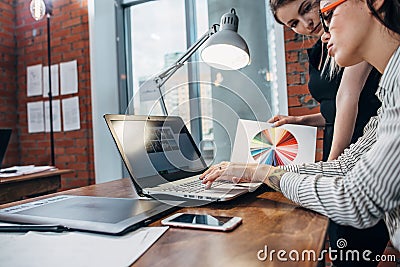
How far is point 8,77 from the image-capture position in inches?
130

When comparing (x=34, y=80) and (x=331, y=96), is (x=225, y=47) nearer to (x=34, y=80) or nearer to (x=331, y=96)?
(x=331, y=96)

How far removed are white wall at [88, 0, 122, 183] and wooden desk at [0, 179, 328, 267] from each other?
229cm

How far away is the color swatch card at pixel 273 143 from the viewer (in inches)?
45.0

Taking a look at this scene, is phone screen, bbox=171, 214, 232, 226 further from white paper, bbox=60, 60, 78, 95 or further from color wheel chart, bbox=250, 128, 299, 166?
white paper, bbox=60, 60, 78, 95

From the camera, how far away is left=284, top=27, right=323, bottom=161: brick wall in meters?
2.16

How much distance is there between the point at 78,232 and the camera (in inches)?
24.3

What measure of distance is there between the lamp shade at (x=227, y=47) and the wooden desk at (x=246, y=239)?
1.69 ft

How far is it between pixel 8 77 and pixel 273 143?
9.99ft

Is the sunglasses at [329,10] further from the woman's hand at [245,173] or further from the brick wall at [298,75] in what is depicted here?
the brick wall at [298,75]

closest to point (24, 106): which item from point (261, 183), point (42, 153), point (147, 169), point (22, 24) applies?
point (42, 153)

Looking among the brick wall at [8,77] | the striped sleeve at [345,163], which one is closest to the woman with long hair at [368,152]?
the striped sleeve at [345,163]

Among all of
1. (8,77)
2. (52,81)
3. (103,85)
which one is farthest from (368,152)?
(8,77)

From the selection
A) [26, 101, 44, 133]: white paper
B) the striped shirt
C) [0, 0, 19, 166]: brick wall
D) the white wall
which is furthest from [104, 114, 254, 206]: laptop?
[0, 0, 19, 166]: brick wall

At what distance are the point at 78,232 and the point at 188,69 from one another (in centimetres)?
77
